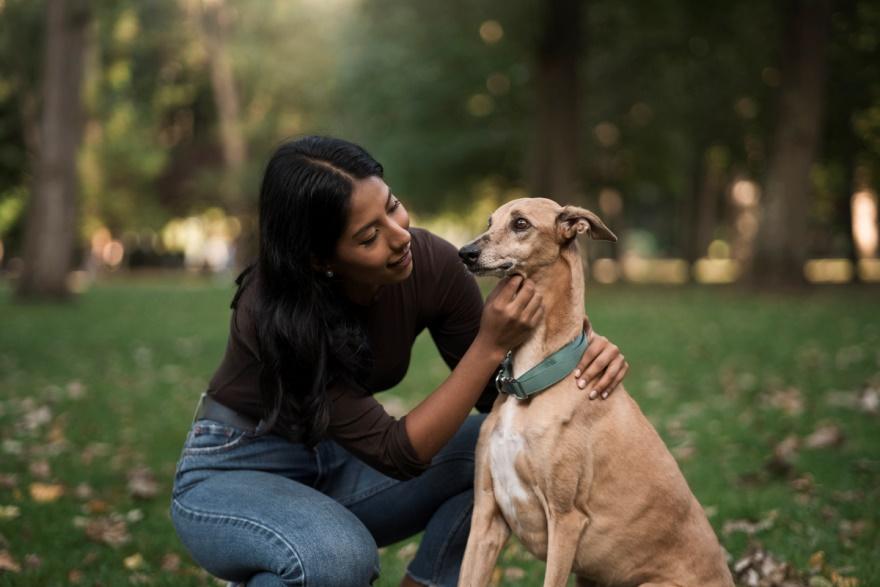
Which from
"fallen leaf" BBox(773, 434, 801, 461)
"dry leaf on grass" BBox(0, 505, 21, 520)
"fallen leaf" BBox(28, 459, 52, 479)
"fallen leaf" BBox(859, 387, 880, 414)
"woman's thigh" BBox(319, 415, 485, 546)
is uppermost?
"woman's thigh" BBox(319, 415, 485, 546)

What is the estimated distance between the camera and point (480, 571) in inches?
124

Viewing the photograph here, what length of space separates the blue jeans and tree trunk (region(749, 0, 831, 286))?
16.4 metres

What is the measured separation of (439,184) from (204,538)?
26811mm

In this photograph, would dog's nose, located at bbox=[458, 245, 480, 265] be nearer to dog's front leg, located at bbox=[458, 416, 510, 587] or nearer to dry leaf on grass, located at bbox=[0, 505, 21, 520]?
dog's front leg, located at bbox=[458, 416, 510, 587]

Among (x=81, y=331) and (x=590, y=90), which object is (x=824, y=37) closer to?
(x=590, y=90)

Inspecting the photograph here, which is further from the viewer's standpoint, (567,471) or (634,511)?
(634,511)

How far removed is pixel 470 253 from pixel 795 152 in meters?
17.3

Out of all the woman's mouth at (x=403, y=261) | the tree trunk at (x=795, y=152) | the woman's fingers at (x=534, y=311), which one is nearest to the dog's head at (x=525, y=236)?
the woman's fingers at (x=534, y=311)

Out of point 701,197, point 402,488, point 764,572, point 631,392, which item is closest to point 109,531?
point 402,488

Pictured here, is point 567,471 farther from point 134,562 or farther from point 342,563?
point 134,562

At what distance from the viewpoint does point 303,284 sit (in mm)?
3203

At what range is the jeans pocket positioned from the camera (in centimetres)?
342

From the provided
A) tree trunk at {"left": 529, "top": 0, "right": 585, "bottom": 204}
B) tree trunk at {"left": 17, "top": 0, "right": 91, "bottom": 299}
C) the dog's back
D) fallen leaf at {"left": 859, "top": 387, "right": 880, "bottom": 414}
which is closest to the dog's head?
the dog's back

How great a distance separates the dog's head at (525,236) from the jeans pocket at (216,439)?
108 cm
